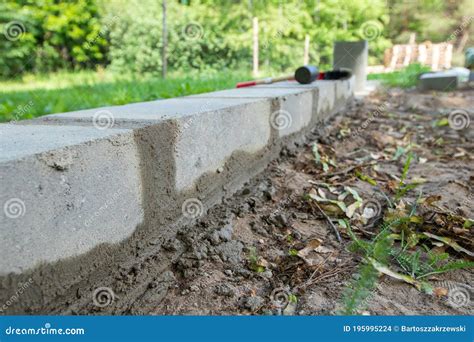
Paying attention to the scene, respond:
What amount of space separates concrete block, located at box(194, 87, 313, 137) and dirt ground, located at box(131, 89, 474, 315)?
0.17 meters

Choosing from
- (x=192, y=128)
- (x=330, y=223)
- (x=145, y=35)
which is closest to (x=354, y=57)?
(x=330, y=223)

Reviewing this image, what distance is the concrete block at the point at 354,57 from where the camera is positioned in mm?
7246

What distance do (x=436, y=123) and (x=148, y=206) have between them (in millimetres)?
3897

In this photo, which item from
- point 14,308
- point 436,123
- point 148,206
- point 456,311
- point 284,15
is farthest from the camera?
point 284,15

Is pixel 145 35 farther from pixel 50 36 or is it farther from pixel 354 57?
pixel 354 57

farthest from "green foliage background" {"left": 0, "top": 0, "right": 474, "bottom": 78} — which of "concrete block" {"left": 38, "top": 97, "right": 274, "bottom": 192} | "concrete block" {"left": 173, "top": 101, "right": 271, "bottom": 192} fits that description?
"concrete block" {"left": 38, "top": 97, "right": 274, "bottom": 192}

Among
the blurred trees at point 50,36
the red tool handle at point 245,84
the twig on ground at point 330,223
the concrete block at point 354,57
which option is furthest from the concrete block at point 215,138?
the blurred trees at point 50,36

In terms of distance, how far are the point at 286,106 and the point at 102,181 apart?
Result: 5.77 feet

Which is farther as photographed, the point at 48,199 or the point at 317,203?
the point at 317,203

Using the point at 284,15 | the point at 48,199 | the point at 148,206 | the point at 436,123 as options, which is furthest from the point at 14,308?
the point at 284,15

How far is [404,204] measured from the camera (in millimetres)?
2111

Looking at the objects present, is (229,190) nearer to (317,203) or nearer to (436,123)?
(317,203)

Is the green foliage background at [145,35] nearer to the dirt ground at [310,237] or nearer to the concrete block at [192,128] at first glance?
the dirt ground at [310,237]

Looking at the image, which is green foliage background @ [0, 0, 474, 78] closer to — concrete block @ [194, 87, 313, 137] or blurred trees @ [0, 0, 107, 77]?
blurred trees @ [0, 0, 107, 77]
